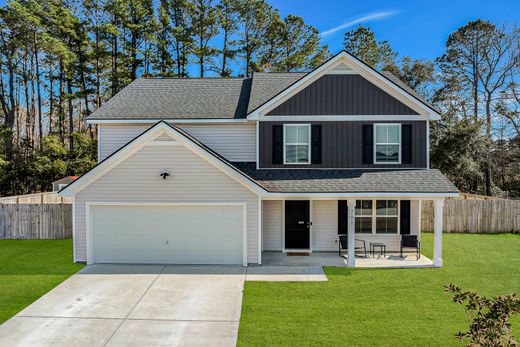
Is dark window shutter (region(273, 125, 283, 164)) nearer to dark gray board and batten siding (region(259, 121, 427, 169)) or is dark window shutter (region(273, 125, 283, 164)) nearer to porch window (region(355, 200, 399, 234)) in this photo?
dark gray board and batten siding (region(259, 121, 427, 169))

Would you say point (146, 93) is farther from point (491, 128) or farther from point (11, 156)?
point (491, 128)

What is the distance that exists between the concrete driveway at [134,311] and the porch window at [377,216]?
17.1 feet

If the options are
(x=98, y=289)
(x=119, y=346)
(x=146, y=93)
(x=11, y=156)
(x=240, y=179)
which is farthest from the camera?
(x=11, y=156)

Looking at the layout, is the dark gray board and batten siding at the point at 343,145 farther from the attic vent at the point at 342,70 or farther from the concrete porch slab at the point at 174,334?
the concrete porch slab at the point at 174,334

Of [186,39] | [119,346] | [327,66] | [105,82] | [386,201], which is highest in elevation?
[186,39]

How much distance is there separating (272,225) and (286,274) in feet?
9.45

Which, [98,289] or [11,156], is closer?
[98,289]

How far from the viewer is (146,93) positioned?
14.6 meters

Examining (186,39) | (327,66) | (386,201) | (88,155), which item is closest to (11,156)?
(88,155)

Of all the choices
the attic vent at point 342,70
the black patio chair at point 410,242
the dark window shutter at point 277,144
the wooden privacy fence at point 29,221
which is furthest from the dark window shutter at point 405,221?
the wooden privacy fence at point 29,221

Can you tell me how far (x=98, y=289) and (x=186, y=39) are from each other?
2482cm

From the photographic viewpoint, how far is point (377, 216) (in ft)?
40.6

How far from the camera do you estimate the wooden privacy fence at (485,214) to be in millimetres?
15586

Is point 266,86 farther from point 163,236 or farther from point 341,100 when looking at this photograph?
point 163,236
